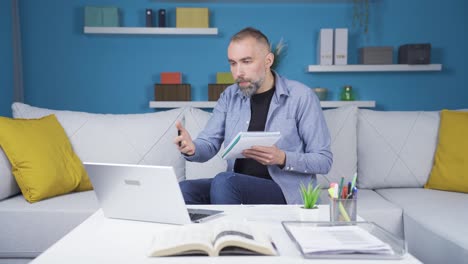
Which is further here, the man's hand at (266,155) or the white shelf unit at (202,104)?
the white shelf unit at (202,104)

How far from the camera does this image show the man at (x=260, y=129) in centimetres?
173

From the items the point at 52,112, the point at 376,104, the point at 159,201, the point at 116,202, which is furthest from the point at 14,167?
the point at 376,104

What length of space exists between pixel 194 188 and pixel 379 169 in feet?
3.52

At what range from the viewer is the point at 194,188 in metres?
1.87

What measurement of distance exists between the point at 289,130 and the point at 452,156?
0.91 m

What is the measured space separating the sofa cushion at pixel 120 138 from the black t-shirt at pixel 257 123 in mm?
543

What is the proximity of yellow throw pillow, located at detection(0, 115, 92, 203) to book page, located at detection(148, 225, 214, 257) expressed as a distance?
125 cm

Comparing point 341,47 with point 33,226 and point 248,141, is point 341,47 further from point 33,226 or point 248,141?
point 33,226

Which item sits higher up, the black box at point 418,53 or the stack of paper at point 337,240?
the black box at point 418,53

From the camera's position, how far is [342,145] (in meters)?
2.44

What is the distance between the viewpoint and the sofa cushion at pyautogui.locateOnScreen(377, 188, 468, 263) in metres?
1.54

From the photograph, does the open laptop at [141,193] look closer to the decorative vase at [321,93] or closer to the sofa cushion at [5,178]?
the sofa cushion at [5,178]

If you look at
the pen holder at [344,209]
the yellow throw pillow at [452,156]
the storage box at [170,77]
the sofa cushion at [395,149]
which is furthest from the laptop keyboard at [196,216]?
the storage box at [170,77]

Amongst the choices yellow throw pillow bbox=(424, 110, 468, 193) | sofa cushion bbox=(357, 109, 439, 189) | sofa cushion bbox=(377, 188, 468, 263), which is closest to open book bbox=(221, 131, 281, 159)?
sofa cushion bbox=(377, 188, 468, 263)
